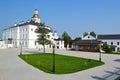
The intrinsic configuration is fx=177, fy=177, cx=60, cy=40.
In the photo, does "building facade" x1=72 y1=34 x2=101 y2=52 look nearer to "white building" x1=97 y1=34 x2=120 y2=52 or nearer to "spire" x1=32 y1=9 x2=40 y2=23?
"white building" x1=97 y1=34 x2=120 y2=52

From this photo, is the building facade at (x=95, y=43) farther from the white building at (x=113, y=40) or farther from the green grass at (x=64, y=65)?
the green grass at (x=64, y=65)

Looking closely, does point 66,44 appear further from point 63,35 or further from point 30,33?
point 30,33

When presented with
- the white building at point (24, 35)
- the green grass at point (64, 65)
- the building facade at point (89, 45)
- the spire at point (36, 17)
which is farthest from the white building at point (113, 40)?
the green grass at point (64, 65)

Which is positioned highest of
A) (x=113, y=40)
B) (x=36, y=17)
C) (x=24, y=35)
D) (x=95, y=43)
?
(x=36, y=17)

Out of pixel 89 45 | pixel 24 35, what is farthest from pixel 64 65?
pixel 24 35

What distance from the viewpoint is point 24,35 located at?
80.0m

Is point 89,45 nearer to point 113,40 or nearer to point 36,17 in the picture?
point 113,40

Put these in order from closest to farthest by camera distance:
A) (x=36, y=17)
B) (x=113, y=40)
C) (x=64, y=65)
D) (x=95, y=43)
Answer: (x=64, y=65) < (x=95, y=43) < (x=113, y=40) < (x=36, y=17)

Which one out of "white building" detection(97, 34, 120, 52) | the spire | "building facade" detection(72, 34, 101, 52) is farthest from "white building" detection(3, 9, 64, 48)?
"white building" detection(97, 34, 120, 52)

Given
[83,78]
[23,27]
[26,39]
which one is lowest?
A: [83,78]

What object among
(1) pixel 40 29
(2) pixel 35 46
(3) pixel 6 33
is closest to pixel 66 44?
(2) pixel 35 46

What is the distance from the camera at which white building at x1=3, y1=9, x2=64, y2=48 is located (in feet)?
251

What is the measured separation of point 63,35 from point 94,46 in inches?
1436

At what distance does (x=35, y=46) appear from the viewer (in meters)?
76.1
